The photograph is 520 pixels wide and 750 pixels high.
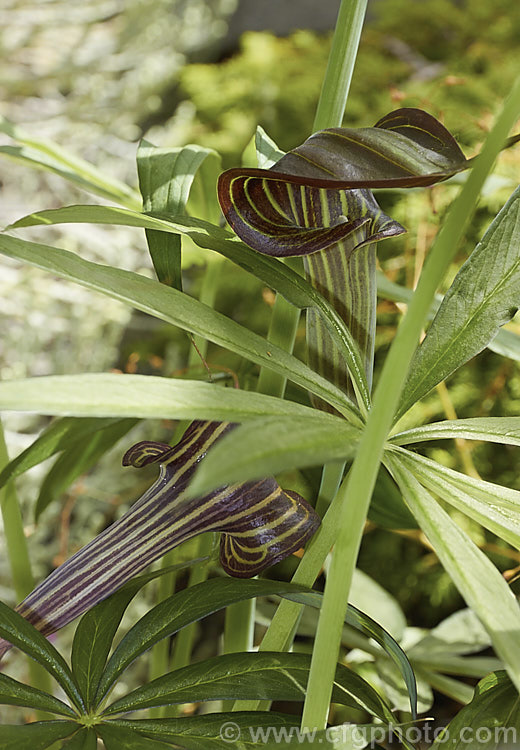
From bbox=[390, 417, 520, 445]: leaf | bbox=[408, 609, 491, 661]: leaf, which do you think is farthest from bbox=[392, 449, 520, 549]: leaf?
bbox=[408, 609, 491, 661]: leaf

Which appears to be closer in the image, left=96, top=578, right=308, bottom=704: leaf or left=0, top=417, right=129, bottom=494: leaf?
left=96, top=578, right=308, bottom=704: leaf

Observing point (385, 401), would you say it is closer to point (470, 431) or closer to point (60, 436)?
point (470, 431)

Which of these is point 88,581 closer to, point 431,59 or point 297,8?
point 431,59

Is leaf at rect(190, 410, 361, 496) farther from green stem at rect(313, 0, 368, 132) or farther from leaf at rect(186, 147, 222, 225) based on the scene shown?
leaf at rect(186, 147, 222, 225)

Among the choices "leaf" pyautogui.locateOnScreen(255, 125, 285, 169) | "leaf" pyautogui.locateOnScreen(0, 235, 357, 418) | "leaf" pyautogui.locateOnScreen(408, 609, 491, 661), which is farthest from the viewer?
"leaf" pyautogui.locateOnScreen(408, 609, 491, 661)

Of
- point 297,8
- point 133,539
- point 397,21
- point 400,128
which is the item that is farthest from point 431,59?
point 133,539

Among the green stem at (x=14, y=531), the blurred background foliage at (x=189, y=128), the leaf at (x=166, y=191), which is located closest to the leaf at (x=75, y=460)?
the green stem at (x=14, y=531)
